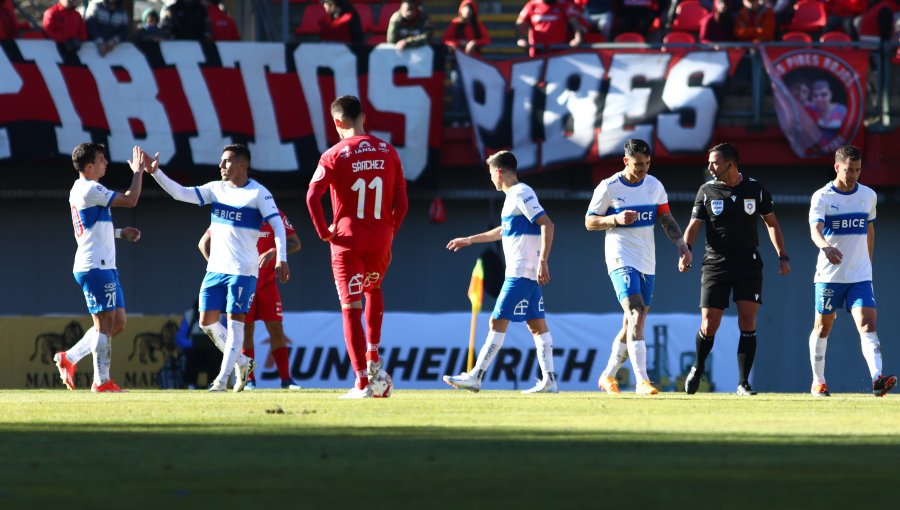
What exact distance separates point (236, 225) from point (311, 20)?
1204cm

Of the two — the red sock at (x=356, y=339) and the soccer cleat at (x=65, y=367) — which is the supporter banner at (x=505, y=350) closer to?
the soccer cleat at (x=65, y=367)

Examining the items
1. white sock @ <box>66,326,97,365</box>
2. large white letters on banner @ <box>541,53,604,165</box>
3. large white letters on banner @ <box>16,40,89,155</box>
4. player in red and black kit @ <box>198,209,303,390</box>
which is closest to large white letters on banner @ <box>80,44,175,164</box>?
large white letters on banner @ <box>16,40,89,155</box>

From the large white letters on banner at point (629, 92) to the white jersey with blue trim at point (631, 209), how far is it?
361 inches

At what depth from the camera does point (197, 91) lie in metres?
22.6

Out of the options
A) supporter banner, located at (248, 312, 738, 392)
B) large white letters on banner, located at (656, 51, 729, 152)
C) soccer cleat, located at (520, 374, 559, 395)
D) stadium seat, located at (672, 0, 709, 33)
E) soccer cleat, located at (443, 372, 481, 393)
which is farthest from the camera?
stadium seat, located at (672, 0, 709, 33)

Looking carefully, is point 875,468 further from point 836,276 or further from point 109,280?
point 109,280

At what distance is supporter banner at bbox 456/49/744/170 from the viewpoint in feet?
73.2

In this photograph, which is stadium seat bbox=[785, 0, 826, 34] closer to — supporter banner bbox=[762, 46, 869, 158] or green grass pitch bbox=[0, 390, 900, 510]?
supporter banner bbox=[762, 46, 869, 158]

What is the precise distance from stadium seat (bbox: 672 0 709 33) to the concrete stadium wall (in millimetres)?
2825

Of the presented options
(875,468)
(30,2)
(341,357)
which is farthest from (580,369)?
(30,2)

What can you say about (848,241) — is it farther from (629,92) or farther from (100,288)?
(629,92)

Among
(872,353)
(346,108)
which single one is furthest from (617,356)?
(346,108)

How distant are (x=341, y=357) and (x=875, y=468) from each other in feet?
40.8

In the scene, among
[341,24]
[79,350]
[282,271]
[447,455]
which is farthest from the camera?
[341,24]
